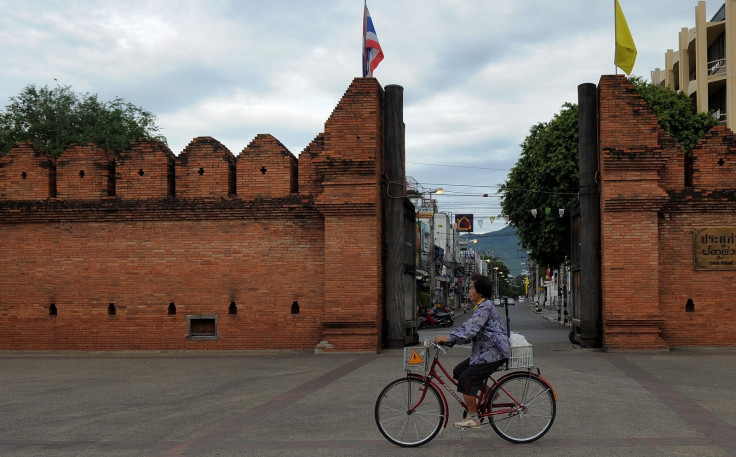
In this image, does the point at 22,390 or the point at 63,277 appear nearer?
the point at 22,390

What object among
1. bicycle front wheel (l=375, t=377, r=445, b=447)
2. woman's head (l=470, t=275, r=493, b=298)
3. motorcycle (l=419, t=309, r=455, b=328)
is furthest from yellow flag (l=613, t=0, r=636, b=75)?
motorcycle (l=419, t=309, r=455, b=328)

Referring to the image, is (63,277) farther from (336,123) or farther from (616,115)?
(616,115)

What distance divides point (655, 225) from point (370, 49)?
788cm

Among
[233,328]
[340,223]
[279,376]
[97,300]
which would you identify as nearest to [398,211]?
[340,223]

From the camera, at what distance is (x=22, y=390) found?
11.9 m

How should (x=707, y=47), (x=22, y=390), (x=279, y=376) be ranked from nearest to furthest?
1. (x=22, y=390)
2. (x=279, y=376)
3. (x=707, y=47)

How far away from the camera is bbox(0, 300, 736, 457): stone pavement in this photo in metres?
7.46

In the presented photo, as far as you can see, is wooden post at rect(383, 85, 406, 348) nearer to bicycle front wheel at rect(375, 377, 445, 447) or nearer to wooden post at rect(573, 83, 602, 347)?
wooden post at rect(573, 83, 602, 347)

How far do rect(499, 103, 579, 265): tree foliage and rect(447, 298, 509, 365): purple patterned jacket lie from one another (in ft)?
81.0

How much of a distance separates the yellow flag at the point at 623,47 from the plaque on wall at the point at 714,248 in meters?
4.22

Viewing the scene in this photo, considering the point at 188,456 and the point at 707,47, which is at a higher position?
the point at 707,47

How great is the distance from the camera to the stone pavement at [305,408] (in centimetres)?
746

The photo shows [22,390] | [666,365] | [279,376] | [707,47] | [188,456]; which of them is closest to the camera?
[188,456]

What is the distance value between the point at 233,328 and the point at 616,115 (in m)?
9.75
